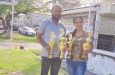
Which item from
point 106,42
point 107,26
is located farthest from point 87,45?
point 106,42

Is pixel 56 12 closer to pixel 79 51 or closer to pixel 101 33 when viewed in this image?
pixel 79 51

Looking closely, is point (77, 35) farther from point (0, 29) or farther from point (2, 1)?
point (0, 29)

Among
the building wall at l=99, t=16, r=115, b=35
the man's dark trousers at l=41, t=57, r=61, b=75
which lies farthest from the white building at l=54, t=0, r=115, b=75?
the man's dark trousers at l=41, t=57, r=61, b=75

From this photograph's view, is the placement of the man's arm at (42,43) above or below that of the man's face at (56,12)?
below

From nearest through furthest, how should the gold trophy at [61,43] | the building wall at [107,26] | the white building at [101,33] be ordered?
the gold trophy at [61,43] → the white building at [101,33] → the building wall at [107,26]

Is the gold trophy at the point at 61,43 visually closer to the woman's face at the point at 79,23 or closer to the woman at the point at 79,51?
the woman at the point at 79,51

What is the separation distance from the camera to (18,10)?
37.3m

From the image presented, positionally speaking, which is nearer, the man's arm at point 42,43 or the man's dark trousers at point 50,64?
the man's arm at point 42,43

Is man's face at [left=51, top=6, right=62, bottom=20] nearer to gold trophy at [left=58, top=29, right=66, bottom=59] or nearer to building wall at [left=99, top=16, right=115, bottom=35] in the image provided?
gold trophy at [left=58, top=29, right=66, bottom=59]

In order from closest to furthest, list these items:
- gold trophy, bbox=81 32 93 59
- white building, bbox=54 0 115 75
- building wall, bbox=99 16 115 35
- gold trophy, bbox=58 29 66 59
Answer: gold trophy, bbox=81 32 93 59, gold trophy, bbox=58 29 66 59, white building, bbox=54 0 115 75, building wall, bbox=99 16 115 35

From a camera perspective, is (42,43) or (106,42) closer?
(42,43)

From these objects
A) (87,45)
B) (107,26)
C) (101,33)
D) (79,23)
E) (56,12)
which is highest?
(56,12)

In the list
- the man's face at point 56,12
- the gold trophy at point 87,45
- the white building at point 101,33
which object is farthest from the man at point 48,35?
the white building at point 101,33

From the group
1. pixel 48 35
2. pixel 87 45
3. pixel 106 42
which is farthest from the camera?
pixel 106 42
